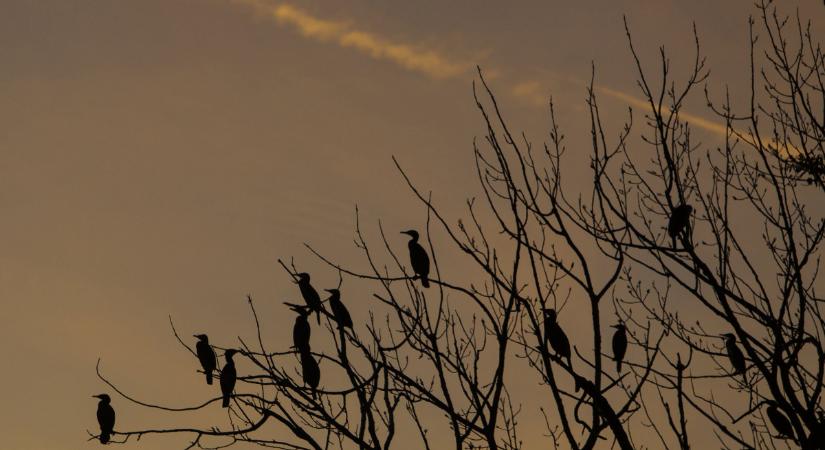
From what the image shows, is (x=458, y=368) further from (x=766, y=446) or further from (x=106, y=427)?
(x=106, y=427)

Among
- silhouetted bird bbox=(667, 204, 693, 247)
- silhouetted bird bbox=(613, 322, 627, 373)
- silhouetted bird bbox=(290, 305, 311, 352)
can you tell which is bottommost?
silhouetted bird bbox=(667, 204, 693, 247)

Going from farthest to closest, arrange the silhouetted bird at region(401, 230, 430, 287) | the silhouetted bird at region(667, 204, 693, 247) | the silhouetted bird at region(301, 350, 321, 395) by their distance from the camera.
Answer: the silhouetted bird at region(401, 230, 430, 287) → the silhouetted bird at region(301, 350, 321, 395) → the silhouetted bird at region(667, 204, 693, 247)

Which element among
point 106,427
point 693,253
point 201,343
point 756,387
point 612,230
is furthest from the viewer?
point 106,427

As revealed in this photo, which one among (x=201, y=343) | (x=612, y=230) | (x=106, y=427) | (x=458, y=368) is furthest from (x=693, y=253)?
(x=106, y=427)

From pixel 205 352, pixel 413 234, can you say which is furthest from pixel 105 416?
pixel 413 234

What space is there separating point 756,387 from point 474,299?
2205 mm

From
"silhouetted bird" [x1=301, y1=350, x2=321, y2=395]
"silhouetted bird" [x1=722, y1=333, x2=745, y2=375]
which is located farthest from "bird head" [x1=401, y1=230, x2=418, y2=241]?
"silhouetted bird" [x1=722, y1=333, x2=745, y2=375]

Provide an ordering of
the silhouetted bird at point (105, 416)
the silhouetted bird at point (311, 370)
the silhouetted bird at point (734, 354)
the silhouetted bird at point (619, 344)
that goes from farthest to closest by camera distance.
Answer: the silhouetted bird at point (105, 416) → the silhouetted bird at point (619, 344) → the silhouetted bird at point (311, 370) → the silhouetted bird at point (734, 354)

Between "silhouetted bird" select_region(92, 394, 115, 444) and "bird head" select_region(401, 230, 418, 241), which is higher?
"bird head" select_region(401, 230, 418, 241)

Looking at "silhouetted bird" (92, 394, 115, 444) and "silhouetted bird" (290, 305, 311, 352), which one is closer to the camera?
"silhouetted bird" (290, 305, 311, 352)

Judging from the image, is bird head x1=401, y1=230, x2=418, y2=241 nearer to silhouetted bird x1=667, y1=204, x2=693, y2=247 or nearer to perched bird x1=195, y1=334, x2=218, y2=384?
perched bird x1=195, y1=334, x2=218, y2=384

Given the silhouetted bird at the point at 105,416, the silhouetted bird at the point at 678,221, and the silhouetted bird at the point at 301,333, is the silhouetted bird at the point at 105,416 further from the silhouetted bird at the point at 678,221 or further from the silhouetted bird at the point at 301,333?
the silhouetted bird at the point at 678,221

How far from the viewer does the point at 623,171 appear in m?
6.86

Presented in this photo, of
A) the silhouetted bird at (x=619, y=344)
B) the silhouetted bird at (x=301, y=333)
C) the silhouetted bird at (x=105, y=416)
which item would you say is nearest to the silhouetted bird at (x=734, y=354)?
the silhouetted bird at (x=619, y=344)
